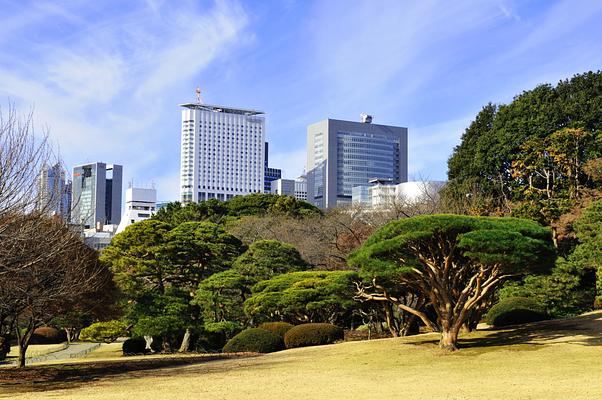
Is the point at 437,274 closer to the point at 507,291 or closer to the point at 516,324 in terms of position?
the point at 516,324

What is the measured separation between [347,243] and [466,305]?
16411 mm

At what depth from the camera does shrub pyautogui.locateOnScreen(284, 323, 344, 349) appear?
26141 mm

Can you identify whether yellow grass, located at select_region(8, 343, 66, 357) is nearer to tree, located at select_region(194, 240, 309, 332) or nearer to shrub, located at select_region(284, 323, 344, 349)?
tree, located at select_region(194, 240, 309, 332)

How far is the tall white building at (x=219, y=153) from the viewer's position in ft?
616

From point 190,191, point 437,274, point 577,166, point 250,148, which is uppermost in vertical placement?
point 250,148

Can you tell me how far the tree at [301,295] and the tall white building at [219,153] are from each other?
155 m

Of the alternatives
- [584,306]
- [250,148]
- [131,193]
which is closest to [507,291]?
[584,306]

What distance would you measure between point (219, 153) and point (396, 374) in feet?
576

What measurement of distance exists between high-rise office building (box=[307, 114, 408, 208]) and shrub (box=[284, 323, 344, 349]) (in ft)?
494

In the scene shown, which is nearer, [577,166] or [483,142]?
[577,166]

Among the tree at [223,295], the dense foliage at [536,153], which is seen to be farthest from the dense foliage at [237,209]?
the tree at [223,295]

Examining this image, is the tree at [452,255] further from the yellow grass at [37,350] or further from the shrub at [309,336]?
the yellow grass at [37,350]

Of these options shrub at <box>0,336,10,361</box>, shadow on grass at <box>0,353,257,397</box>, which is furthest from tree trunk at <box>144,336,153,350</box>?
shrub at <box>0,336,10,361</box>

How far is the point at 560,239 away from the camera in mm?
33281
